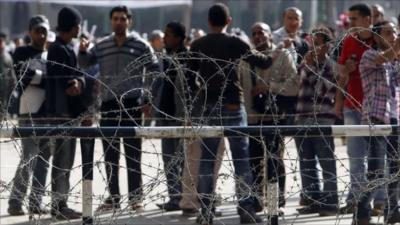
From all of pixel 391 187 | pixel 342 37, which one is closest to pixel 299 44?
pixel 391 187

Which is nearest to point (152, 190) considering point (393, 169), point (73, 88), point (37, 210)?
point (37, 210)

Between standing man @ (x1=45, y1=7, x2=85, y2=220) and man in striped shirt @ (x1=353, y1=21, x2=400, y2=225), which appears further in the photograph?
standing man @ (x1=45, y1=7, x2=85, y2=220)

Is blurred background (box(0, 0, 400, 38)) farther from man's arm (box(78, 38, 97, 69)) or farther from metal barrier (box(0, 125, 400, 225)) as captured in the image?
metal barrier (box(0, 125, 400, 225))

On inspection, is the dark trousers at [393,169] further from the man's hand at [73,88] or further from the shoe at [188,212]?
the man's hand at [73,88]

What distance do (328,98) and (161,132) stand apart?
3429 mm

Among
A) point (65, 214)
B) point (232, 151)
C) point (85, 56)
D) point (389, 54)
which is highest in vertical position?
point (85, 56)

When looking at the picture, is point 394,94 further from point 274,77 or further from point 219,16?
point 219,16

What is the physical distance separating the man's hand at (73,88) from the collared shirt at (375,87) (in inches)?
93.1

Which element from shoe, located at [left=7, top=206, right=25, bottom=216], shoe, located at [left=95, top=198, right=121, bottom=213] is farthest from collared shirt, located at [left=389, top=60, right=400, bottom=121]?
shoe, located at [left=7, top=206, right=25, bottom=216]

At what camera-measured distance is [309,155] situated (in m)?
8.88

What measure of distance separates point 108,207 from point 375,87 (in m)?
2.84

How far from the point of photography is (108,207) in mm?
5773

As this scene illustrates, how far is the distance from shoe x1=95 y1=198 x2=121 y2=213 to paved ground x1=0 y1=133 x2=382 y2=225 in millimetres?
34

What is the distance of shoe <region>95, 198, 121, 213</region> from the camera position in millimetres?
5664
